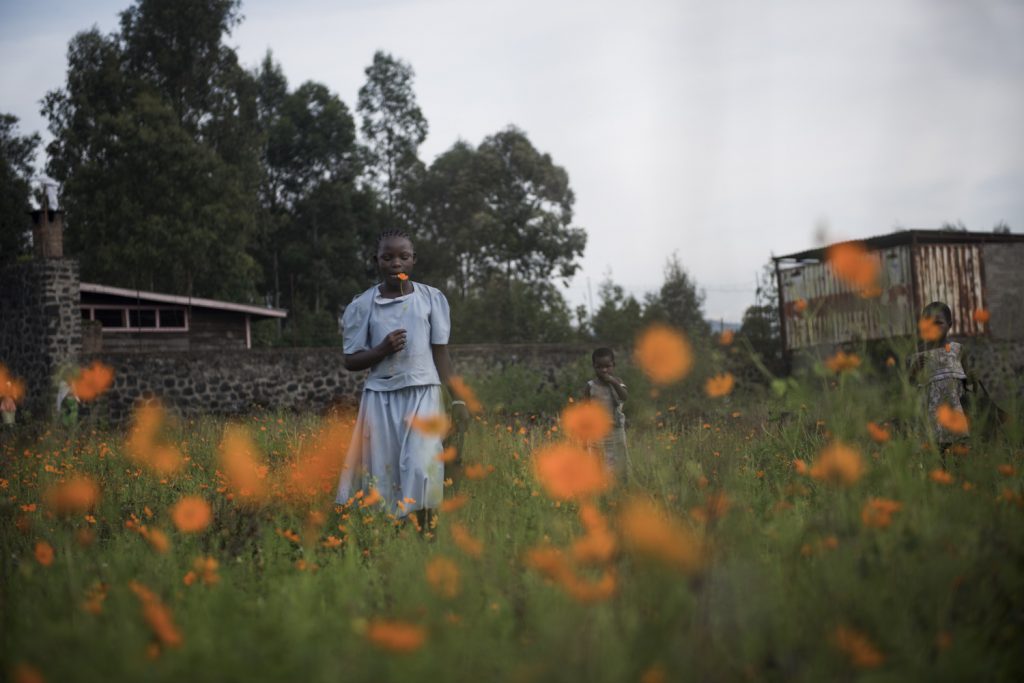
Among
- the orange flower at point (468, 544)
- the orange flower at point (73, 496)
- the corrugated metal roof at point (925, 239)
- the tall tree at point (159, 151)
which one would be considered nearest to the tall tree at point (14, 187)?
the tall tree at point (159, 151)

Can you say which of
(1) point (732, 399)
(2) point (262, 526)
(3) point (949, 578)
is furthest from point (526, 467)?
(1) point (732, 399)

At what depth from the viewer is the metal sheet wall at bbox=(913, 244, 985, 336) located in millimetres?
18316

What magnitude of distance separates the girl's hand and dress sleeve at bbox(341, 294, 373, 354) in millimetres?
246

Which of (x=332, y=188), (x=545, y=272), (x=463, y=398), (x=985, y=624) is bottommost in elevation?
(x=985, y=624)

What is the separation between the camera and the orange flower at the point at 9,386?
1450 centimetres

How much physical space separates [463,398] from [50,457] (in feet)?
12.9

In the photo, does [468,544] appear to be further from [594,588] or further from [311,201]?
[311,201]

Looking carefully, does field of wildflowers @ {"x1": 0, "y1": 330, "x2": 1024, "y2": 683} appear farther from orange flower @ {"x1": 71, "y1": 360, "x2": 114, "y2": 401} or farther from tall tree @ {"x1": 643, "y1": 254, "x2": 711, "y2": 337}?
tall tree @ {"x1": 643, "y1": 254, "x2": 711, "y2": 337}

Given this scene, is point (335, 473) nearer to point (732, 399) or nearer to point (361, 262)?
point (732, 399)

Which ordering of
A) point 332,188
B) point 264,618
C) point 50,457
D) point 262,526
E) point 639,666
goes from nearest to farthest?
point 639,666 < point 264,618 < point 262,526 < point 50,457 < point 332,188

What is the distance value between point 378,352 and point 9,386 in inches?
494

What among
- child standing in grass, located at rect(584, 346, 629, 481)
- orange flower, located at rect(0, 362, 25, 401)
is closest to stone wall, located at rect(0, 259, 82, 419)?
orange flower, located at rect(0, 362, 25, 401)

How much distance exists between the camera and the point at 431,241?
38031 millimetres

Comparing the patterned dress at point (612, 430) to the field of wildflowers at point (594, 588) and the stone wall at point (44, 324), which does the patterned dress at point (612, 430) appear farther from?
the stone wall at point (44, 324)
